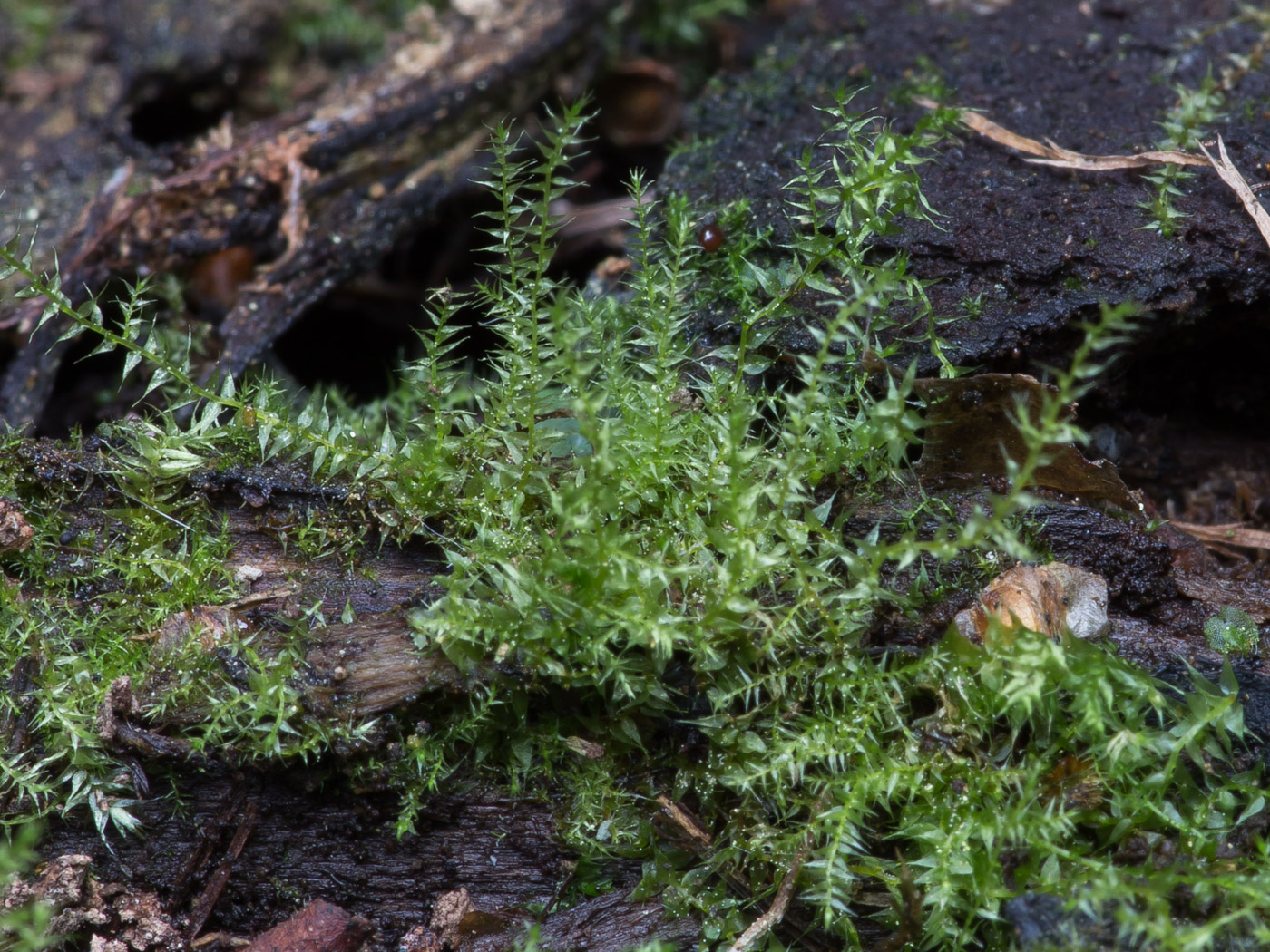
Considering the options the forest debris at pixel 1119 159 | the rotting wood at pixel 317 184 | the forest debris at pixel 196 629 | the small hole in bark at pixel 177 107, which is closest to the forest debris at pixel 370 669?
the forest debris at pixel 196 629

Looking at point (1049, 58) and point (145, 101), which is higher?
point (145, 101)

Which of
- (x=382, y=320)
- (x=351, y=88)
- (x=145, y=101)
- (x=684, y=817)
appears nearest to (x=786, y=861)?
(x=684, y=817)

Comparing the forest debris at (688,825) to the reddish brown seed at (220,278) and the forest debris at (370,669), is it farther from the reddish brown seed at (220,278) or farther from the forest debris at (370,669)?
the reddish brown seed at (220,278)

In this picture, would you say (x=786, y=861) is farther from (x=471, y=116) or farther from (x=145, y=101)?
(x=145, y=101)

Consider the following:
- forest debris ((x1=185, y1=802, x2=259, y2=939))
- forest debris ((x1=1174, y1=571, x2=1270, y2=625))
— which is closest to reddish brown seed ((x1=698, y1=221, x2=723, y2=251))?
forest debris ((x1=1174, y1=571, x2=1270, y2=625))

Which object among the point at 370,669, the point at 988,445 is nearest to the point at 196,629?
the point at 370,669

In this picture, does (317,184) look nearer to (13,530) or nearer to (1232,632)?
(13,530)
